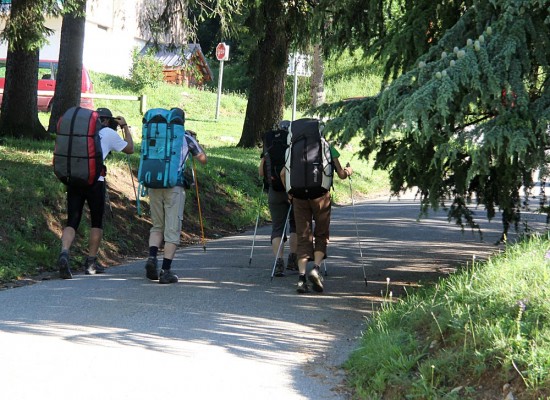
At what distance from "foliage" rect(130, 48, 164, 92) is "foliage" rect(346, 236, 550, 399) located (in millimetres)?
35835

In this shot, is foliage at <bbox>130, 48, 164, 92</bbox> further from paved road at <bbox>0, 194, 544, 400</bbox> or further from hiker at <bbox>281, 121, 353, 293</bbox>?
hiker at <bbox>281, 121, 353, 293</bbox>

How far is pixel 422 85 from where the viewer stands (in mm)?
8781

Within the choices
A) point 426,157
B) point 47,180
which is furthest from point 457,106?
point 47,180

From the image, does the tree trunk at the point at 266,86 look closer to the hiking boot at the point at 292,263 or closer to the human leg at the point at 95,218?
the hiking boot at the point at 292,263

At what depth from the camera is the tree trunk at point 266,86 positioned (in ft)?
75.9

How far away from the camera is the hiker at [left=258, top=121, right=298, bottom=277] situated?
11906 millimetres

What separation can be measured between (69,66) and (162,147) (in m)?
8.84

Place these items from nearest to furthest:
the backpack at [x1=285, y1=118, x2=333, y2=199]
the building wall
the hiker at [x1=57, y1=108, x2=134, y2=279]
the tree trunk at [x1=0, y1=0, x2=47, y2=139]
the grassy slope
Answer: the grassy slope < the backpack at [x1=285, y1=118, x2=333, y2=199] < the hiker at [x1=57, y1=108, x2=134, y2=279] < the tree trunk at [x1=0, y1=0, x2=47, y2=139] < the building wall

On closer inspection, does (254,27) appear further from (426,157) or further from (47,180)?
(426,157)

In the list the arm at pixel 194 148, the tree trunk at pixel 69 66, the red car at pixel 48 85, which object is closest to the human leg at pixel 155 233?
the arm at pixel 194 148

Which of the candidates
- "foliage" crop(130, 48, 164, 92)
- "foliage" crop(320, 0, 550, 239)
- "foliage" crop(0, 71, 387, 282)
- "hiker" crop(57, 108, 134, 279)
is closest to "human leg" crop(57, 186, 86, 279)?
"hiker" crop(57, 108, 134, 279)

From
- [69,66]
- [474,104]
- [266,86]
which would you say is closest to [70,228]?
[474,104]

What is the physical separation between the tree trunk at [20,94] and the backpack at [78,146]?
700 cm

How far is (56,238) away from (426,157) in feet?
18.0
